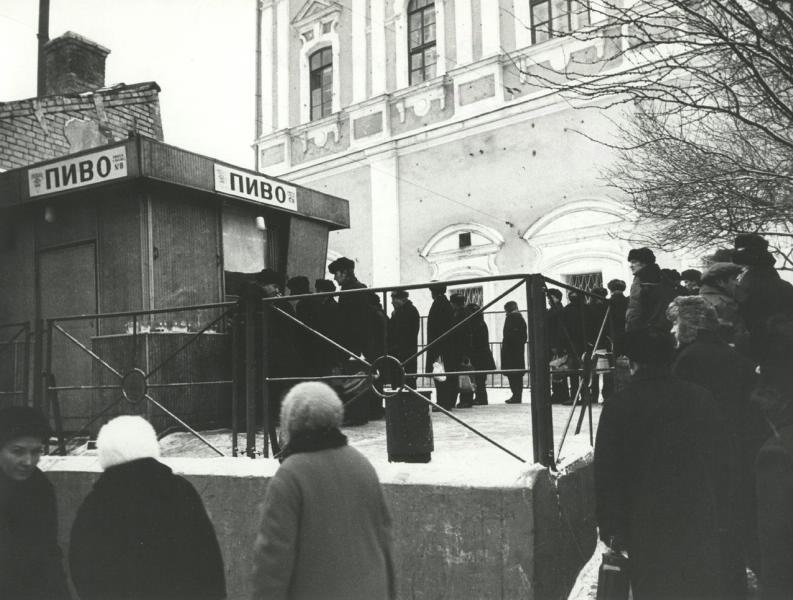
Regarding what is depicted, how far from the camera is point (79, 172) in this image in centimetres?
739

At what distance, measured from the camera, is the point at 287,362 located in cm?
584

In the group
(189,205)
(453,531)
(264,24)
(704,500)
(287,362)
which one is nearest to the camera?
(704,500)

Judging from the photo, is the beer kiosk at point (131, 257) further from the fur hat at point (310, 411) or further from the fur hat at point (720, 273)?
the fur hat at point (720, 273)

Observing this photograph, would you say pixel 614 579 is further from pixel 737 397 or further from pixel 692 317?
pixel 692 317

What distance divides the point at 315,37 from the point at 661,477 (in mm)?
18560

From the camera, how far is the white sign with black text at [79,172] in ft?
23.1

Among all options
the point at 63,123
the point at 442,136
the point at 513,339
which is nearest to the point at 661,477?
the point at 513,339

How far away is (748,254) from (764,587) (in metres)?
3.20

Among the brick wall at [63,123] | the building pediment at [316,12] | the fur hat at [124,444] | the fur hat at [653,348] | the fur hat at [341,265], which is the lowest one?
the fur hat at [124,444]

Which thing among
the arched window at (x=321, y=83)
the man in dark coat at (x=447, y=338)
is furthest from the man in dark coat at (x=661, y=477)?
the arched window at (x=321, y=83)

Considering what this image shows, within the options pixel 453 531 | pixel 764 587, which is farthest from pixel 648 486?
pixel 453 531

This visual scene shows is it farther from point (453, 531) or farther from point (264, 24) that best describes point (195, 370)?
point (264, 24)

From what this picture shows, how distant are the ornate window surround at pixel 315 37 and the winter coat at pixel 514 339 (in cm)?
1040

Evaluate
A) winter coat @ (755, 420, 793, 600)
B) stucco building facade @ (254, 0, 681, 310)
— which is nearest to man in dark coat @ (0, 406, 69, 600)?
winter coat @ (755, 420, 793, 600)
